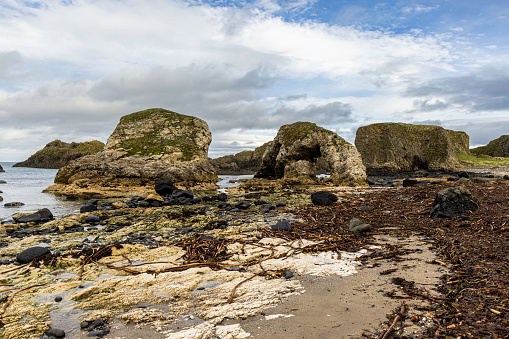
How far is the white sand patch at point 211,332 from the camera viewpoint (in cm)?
293

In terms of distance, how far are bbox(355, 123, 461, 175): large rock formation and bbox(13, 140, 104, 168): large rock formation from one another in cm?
6255

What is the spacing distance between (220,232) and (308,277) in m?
4.17

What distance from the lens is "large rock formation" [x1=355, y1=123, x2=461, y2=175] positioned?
159 feet

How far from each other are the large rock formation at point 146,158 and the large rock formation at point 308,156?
25.2ft

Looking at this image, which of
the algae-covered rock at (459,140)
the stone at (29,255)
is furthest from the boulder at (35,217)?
the algae-covered rock at (459,140)

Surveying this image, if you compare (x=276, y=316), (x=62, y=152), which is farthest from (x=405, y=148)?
(x=62, y=152)

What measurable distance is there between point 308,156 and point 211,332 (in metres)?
26.2

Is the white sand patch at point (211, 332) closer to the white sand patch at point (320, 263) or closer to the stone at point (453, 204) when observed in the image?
the white sand patch at point (320, 263)

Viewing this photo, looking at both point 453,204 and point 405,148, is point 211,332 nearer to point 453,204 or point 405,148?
point 453,204

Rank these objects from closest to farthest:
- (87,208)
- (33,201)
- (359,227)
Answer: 1. (359,227)
2. (87,208)
3. (33,201)

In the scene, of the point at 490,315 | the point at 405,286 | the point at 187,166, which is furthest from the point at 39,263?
the point at 187,166

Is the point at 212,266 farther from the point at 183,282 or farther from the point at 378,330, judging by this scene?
the point at 378,330

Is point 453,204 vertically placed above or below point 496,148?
below

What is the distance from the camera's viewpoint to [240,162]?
230 feet
